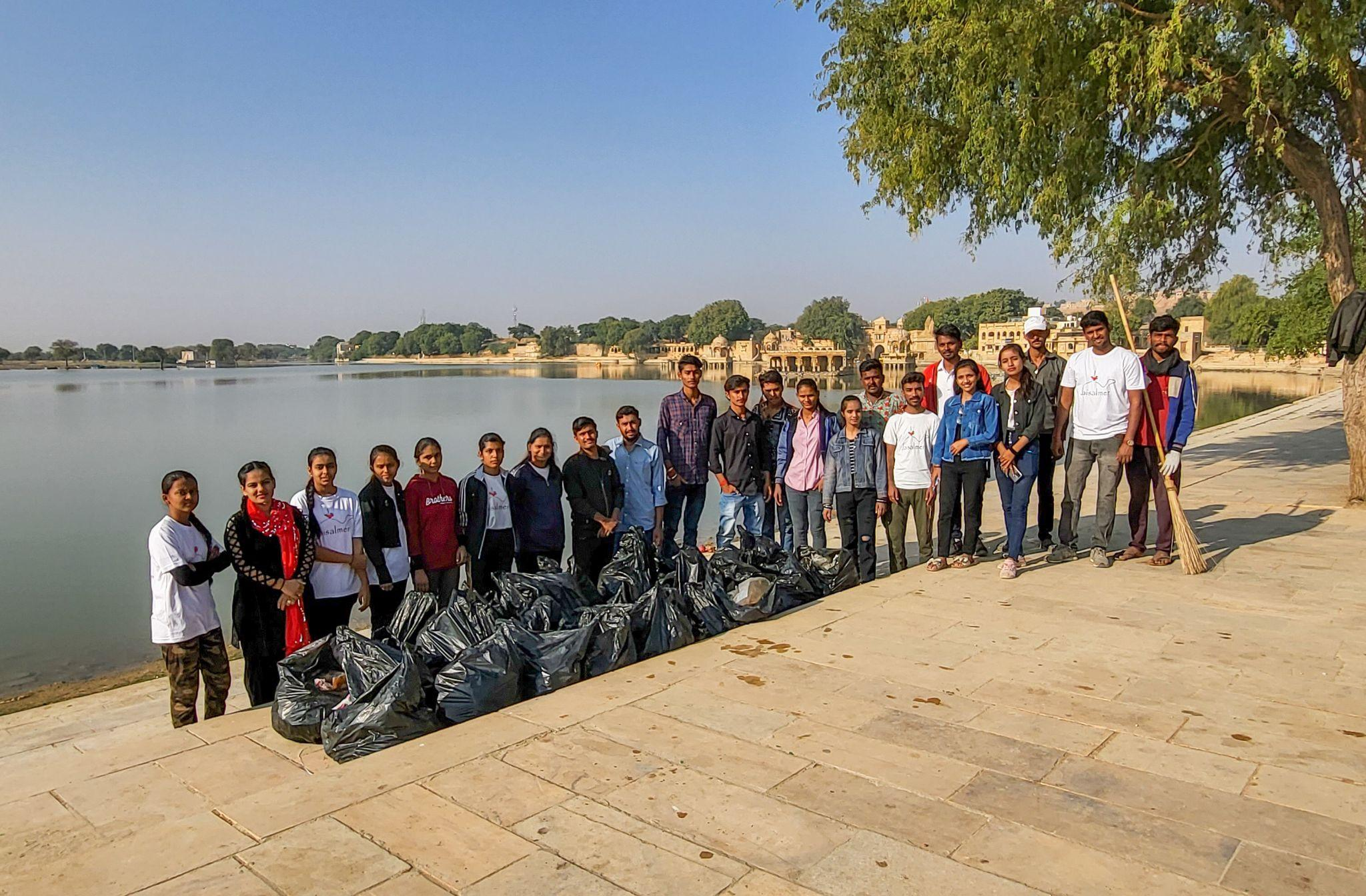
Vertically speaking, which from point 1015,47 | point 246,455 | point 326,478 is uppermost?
point 1015,47

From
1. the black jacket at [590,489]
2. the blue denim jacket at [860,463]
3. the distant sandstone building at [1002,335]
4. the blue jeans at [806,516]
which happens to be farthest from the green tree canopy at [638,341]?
the black jacket at [590,489]

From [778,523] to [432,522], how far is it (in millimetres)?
2994

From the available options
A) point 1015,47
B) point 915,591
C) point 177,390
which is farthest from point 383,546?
point 177,390

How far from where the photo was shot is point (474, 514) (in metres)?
5.86

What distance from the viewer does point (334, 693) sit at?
414 centimetres

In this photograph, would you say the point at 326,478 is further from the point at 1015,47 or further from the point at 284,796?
the point at 1015,47

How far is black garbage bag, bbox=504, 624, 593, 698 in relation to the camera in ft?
14.5

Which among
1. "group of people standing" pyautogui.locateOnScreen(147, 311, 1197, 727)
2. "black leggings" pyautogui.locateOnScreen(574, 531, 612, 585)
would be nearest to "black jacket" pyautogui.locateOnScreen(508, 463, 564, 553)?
"group of people standing" pyautogui.locateOnScreen(147, 311, 1197, 727)

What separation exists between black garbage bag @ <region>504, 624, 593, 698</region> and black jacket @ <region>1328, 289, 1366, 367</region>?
769 cm

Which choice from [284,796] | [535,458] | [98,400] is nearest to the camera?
[284,796]

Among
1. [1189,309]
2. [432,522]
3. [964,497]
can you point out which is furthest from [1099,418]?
[1189,309]

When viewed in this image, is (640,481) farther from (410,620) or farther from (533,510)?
(410,620)

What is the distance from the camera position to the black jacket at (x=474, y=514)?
5828mm

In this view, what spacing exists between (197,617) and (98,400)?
68319mm
